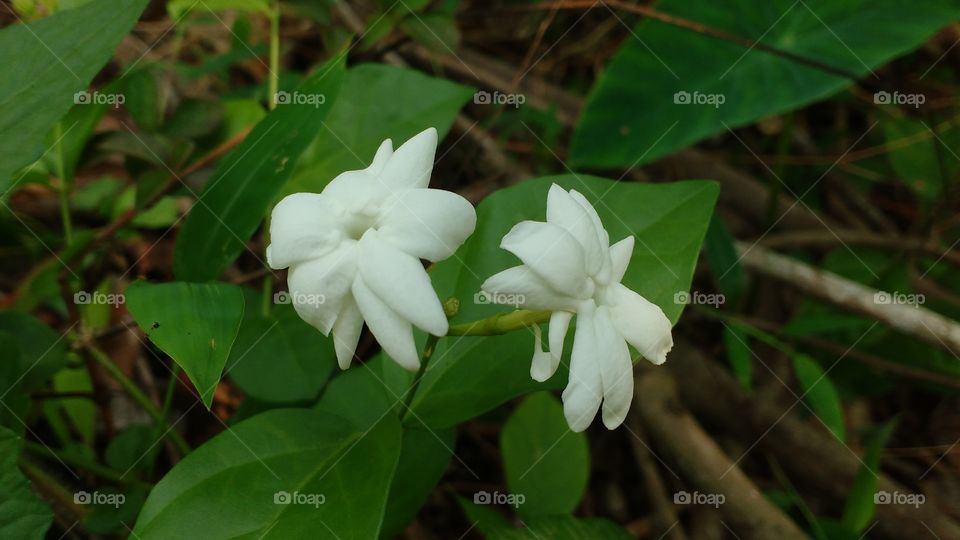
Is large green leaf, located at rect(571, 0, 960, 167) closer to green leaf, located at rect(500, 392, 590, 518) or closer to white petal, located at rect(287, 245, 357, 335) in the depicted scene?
green leaf, located at rect(500, 392, 590, 518)

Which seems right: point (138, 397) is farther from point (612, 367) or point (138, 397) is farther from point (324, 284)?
point (612, 367)

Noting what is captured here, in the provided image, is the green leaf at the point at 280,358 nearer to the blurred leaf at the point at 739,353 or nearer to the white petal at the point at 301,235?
the white petal at the point at 301,235

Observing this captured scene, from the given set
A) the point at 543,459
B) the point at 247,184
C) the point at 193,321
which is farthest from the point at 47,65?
the point at 543,459

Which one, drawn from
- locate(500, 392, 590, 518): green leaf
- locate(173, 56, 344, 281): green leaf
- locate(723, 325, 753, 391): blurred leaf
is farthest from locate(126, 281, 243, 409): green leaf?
locate(723, 325, 753, 391): blurred leaf

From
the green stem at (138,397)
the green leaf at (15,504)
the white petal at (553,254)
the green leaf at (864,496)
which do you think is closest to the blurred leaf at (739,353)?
the green leaf at (864,496)

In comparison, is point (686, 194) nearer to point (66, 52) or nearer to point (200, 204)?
point (200, 204)
